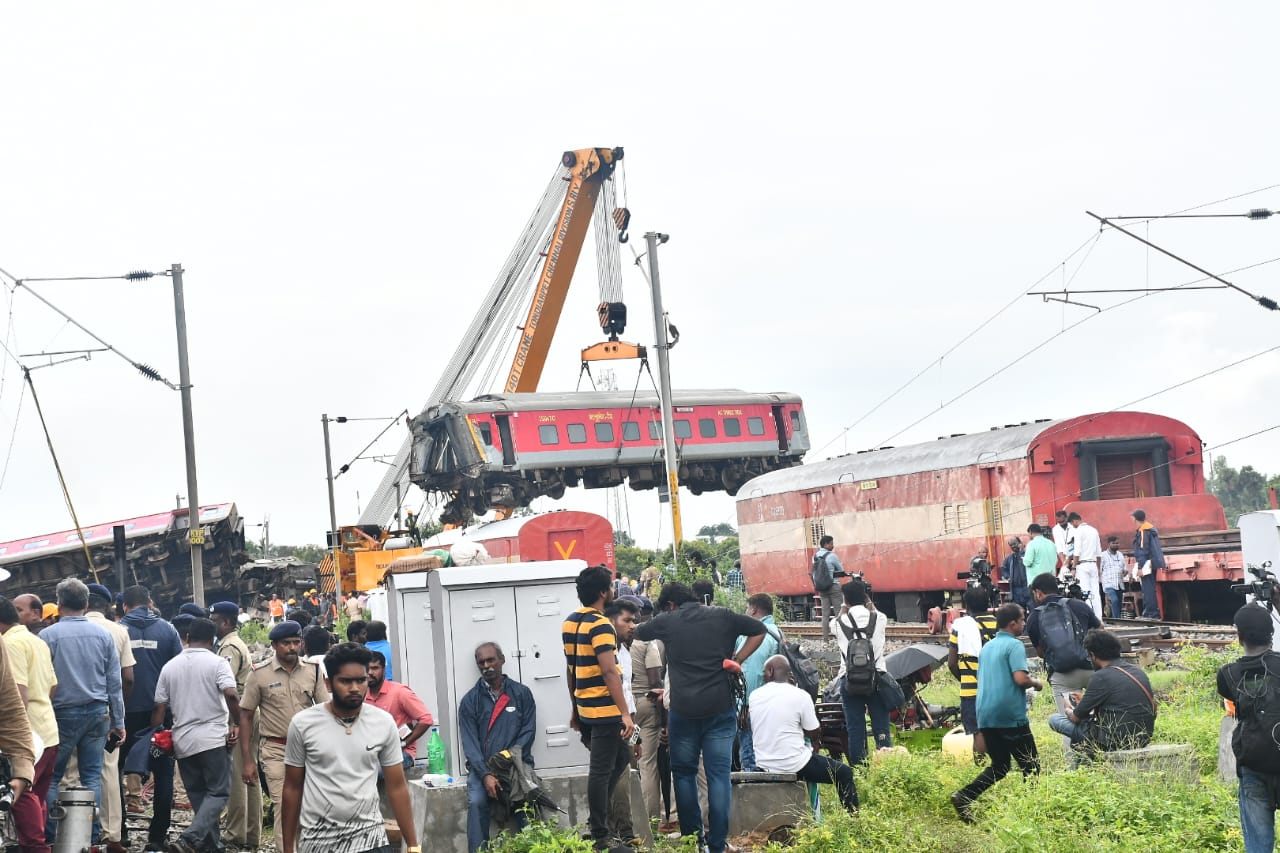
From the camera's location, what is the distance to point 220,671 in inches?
396

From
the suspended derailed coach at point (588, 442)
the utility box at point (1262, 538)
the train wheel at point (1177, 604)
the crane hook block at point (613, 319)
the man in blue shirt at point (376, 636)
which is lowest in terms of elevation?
the train wheel at point (1177, 604)

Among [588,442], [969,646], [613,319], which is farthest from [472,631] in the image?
[588,442]

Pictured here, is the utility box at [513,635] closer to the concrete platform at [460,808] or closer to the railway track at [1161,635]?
the concrete platform at [460,808]

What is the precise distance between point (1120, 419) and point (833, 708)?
46.1 feet

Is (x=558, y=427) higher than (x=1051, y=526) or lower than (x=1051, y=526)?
higher

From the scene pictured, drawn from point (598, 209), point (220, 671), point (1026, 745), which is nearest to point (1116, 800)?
point (1026, 745)

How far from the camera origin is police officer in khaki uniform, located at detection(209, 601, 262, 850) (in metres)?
10.9

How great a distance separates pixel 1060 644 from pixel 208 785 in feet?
20.1

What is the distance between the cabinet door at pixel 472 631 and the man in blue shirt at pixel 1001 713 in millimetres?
3164

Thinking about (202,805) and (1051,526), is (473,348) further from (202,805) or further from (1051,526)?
(202,805)

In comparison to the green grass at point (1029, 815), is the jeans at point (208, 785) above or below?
above

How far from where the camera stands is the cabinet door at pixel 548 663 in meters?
10.0

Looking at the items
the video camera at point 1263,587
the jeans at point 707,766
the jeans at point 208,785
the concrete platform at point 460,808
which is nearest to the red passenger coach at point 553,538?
the jeans at point 208,785

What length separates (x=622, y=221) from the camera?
3991cm
